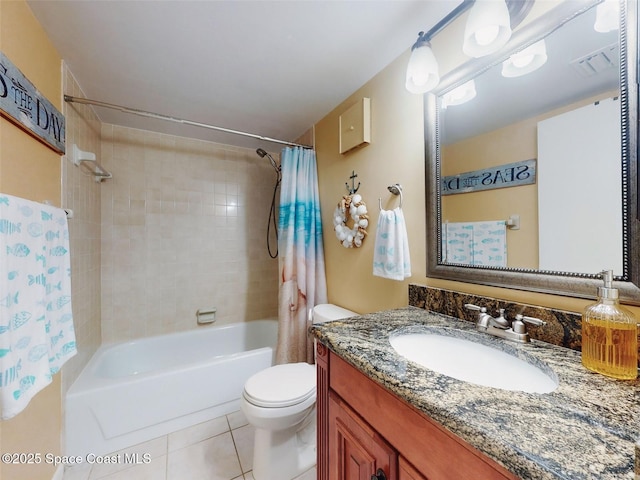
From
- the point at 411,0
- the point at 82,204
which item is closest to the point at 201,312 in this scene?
the point at 82,204

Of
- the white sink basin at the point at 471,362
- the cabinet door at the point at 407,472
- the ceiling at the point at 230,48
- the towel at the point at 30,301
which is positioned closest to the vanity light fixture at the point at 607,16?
the ceiling at the point at 230,48

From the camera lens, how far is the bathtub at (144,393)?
138 centimetres

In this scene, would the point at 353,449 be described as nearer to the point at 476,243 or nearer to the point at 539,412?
the point at 539,412

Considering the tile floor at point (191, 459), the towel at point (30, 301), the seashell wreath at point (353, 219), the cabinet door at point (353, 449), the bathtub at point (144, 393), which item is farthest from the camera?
the seashell wreath at point (353, 219)

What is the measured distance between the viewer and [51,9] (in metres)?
1.03

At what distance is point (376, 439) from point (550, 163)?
37.2 inches

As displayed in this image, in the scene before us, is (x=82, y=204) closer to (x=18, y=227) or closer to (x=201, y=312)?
(x=18, y=227)

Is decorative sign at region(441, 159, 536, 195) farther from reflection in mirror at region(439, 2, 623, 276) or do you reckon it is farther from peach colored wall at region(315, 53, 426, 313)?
peach colored wall at region(315, 53, 426, 313)

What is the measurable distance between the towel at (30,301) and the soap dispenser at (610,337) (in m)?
1.59

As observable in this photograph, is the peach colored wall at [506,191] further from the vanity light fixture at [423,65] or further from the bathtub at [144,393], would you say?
the bathtub at [144,393]

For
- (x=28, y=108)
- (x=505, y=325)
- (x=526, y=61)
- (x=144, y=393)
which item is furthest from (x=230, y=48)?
(x=144, y=393)

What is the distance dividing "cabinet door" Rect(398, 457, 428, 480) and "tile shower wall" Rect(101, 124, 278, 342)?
7.31ft

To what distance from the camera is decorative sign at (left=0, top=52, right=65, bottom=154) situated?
2.89 ft

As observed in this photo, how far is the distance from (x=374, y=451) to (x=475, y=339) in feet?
1.54
